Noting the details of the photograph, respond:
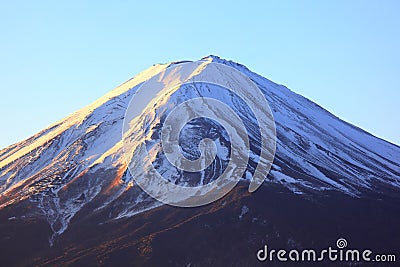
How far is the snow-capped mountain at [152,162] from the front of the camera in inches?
5413

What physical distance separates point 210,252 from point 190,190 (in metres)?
25.4

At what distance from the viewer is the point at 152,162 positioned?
14675 cm

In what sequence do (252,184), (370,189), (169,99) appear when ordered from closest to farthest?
(252,184) < (370,189) < (169,99)

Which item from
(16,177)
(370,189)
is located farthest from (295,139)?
(16,177)

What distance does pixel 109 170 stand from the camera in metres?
149

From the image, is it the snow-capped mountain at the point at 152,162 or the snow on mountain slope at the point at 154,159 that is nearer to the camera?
the snow-capped mountain at the point at 152,162

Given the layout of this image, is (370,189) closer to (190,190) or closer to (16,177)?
(190,190)

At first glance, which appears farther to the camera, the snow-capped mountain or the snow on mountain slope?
the snow on mountain slope

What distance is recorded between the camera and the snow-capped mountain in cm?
13750

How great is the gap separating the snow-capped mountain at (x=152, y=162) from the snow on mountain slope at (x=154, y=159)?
8.1 inches

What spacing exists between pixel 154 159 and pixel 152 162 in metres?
1.11

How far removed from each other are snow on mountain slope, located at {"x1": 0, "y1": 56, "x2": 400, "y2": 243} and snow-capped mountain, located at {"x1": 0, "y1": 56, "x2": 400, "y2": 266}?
0.21 metres

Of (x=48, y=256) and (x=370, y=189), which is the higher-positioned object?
(x=370, y=189)

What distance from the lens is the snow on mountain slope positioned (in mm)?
139125
